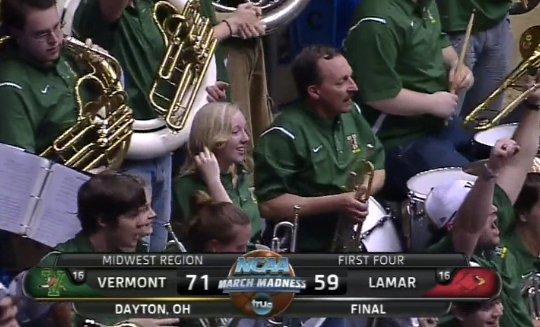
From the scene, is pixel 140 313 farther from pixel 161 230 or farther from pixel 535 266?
pixel 535 266

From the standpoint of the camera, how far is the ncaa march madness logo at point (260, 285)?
518 centimetres

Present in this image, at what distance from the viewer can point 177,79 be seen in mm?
5555

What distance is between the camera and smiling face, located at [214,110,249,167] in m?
5.39

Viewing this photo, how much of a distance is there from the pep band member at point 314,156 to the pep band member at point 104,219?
0.63m

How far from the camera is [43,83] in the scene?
5.10 m

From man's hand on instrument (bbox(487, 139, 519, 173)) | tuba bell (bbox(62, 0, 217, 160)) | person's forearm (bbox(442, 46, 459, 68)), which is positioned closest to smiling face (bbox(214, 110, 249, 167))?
tuba bell (bbox(62, 0, 217, 160))

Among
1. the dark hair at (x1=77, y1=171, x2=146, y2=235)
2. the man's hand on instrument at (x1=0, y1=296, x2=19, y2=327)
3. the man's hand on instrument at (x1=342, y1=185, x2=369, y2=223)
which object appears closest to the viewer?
the man's hand on instrument at (x1=0, y1=296, x2=19, y2=327)

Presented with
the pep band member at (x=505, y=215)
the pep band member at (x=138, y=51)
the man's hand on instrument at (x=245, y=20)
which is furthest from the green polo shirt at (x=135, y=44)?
the pep band member at (x=505, y=215)

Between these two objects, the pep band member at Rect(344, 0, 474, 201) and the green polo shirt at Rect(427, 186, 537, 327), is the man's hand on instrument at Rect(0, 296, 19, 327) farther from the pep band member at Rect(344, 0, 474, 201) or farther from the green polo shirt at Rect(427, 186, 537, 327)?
the pep band member at Rect(344, 0, 474, 201)

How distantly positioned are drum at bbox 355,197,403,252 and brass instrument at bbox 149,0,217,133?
0.71 meters

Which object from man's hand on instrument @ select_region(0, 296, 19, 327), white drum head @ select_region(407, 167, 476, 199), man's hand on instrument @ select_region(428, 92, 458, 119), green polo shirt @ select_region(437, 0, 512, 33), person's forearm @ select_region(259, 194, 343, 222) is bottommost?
white drum head @ select_region(407, 167, 476, 199)

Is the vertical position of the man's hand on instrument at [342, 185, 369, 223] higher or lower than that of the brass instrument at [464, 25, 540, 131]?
lower

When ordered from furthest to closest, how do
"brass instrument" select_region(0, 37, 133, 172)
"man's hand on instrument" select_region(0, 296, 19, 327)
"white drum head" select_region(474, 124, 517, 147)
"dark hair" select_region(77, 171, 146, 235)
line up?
"white drum head" select_region(474, 124, 517, 147), "brass instrument" select_region(0, 37, 133, 172), "dark hair" select_region(77, 171, 146, 235), "man's hand on instrument" select_region(0, 296, 19, 327)

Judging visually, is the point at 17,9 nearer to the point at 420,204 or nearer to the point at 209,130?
the point at 209,130
